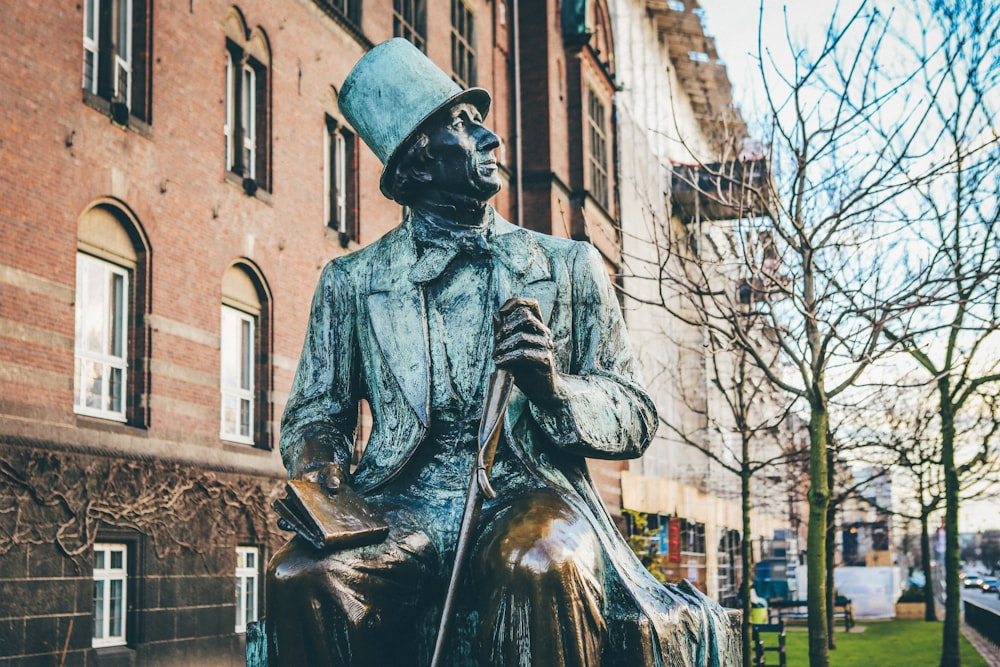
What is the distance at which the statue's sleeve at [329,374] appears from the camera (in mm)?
3885

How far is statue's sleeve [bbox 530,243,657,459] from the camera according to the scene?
3.57m

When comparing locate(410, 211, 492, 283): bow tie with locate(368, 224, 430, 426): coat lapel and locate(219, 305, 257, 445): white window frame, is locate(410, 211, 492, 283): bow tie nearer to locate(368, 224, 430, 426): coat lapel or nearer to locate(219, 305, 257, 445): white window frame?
locate(368, 224, 430, 426): coat lapel

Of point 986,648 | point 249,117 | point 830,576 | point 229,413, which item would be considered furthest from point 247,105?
point 830,576

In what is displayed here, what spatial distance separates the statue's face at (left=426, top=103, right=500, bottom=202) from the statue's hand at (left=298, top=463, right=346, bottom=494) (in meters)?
0.90

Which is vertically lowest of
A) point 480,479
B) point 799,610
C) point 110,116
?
point 799,610

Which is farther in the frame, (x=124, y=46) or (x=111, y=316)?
(x=124, y=46)

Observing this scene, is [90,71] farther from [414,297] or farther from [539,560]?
[539,560]

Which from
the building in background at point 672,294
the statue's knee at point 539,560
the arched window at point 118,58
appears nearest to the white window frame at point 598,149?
the building in background at point 672,294

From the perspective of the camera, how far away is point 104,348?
51.4 feet

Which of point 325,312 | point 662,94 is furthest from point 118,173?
point 662,94

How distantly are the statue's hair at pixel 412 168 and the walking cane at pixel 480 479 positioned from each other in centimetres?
80

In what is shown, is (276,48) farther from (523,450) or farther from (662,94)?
(662,94)

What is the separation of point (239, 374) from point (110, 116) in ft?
15.1

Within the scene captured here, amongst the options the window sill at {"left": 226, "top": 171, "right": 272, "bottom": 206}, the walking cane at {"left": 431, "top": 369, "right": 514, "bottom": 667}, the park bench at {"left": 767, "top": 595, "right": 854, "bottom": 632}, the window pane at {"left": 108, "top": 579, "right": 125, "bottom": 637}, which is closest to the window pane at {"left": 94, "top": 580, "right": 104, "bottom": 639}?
the window pane at {"left": 108, "top": 579, "right": 125, "bottom": 637}
